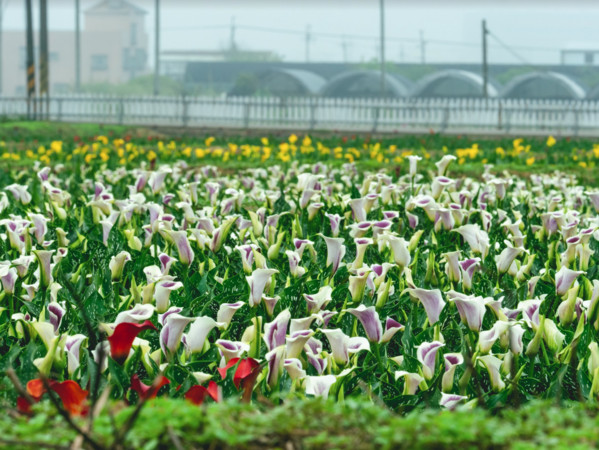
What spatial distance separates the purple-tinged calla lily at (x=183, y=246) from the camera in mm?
3902

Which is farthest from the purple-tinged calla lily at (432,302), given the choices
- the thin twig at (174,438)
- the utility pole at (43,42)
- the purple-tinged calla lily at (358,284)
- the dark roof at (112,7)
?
the dark roof at (112,7)

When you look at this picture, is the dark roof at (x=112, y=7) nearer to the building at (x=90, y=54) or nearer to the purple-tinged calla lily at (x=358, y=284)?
the building at (x=90, y=54)

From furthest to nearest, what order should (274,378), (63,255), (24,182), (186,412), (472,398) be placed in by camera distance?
(24,182), (63,255), (472,398), (274,378), (186,412)

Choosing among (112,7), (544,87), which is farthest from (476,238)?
(112,7)

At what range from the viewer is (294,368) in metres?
2.51

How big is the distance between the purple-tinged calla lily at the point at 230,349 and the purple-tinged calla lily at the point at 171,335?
6.9 inches

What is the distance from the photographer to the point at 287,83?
201ft

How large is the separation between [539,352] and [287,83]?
58930 mm

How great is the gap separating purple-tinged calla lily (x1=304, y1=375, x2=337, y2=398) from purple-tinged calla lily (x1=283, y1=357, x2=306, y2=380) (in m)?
0.09

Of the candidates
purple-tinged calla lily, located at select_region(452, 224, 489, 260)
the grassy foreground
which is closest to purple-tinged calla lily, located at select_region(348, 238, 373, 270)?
purple-tinged calla lily, located at select_region(452, 224, 489, 260)

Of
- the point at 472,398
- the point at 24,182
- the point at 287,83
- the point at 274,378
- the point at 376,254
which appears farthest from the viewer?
the point at 287,83

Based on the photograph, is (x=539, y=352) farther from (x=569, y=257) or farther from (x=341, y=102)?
(x=341, y=102)

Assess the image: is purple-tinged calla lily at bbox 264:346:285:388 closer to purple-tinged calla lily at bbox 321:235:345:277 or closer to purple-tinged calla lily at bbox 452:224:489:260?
purple-tinged calla lily at bbox 321:235:345:277

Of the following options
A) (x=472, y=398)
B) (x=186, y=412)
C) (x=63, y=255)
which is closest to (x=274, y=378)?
(x=472, y=398)
